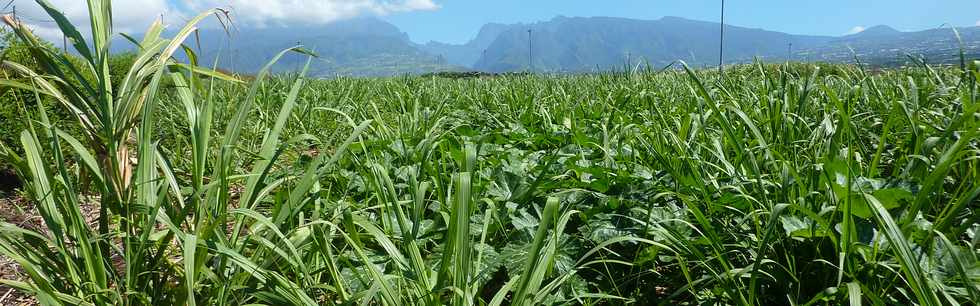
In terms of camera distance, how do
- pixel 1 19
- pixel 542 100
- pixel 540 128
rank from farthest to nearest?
pixel 542 100 < pixel 540 128 < pixel 1 19

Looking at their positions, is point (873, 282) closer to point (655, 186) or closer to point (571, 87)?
point (655, 186)

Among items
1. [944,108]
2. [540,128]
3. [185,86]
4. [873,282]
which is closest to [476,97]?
[540,128]

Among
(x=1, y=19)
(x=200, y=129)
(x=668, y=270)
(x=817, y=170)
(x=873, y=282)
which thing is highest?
(x=1, y=19)

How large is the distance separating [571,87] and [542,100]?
0.85 m

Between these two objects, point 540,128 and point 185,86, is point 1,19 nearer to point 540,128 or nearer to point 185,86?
point 185,86

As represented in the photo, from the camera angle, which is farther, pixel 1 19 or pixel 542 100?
pixel 542 100

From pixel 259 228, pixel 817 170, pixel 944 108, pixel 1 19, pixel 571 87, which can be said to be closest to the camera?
pixel 1 19

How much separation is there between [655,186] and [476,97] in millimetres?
3068

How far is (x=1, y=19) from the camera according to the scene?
128cm

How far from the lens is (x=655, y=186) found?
5.32 ft

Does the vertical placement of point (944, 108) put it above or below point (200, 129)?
below

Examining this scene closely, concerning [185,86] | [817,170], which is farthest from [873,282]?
[185,86]

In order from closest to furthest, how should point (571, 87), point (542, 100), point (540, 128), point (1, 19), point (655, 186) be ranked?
point (1, 19) → point (655, 186) → point (540, 128) → point (542, 100) → point (571, 87)

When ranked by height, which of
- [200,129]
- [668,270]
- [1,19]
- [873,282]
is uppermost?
[1,19]
